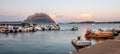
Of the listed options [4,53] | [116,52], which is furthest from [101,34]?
[116,52]

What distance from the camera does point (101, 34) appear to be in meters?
49.8

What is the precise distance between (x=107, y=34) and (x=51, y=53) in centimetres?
2490

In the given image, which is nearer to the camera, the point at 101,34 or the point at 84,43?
the point at 84,43

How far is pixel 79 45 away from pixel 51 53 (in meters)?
5.77

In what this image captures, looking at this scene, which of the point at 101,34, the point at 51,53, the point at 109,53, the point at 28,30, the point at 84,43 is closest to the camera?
the point at 109,53

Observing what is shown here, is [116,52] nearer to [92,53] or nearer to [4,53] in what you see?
[92,53]

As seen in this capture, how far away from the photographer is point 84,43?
3203cm

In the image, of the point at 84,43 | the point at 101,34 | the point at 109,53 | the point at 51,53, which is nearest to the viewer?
the point at 109,53

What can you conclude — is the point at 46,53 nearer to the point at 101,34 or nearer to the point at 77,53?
the point at 77,53

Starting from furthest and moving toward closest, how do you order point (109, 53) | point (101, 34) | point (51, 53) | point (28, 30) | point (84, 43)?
1. point (28, 30)
2. point (101, 34)
3. point (84, 43)
4. point (51, 53)
5. point (109, 53)

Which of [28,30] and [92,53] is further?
[28,30]

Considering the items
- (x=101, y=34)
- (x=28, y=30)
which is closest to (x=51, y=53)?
(x=101, y=34)

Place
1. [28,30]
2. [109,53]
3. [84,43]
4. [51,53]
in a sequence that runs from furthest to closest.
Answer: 1. [28,30]
2. [84,43]
3. [51,53]
4. [109,53]

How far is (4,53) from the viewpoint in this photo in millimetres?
28844
